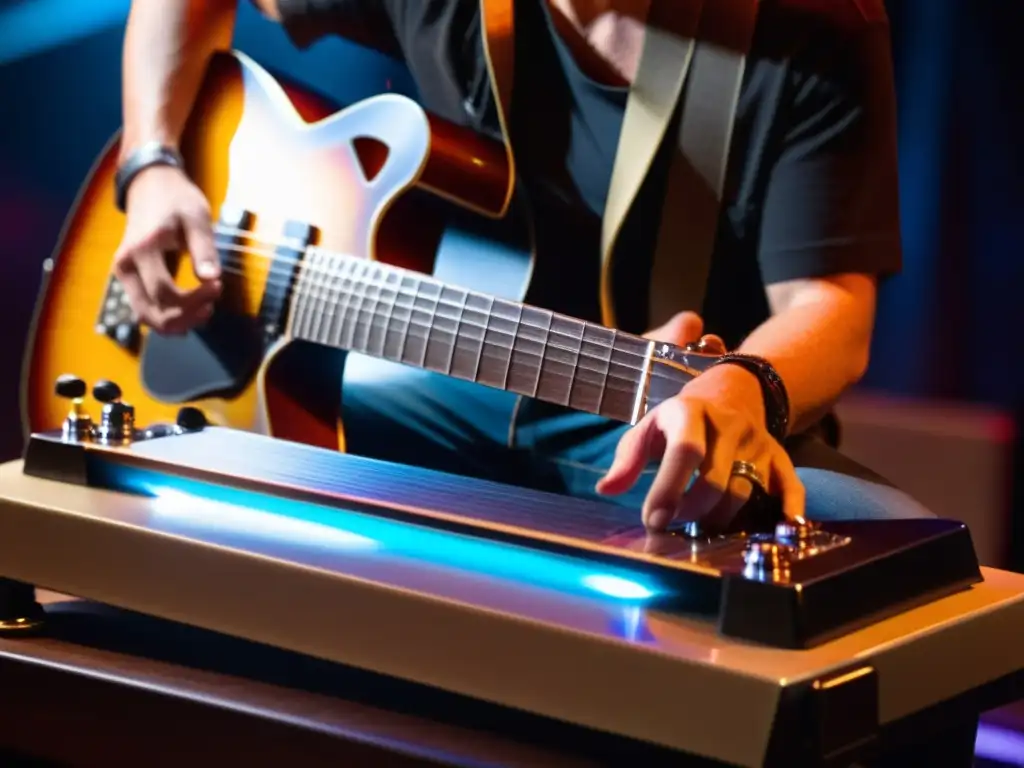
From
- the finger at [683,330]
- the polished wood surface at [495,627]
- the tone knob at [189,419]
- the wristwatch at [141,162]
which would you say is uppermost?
the wristwatch at [141,162]

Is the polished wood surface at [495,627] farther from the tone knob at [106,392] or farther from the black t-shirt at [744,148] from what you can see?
the black t-shirt at [744,148]

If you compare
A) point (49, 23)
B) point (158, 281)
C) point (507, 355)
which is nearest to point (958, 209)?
point (507, 355)

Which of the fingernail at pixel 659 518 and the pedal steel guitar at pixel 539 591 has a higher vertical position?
the fingernail at pixel 659 518

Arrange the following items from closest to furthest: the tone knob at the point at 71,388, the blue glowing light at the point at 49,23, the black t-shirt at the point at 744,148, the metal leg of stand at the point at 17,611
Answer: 1. the metal leg of stand at the point at 17,611
2. the tone knob at the point at 71,388
3. the black t-shirt at the point at 744,148
4. the blue glowing light at the point at 49,23

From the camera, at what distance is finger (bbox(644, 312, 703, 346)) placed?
87 cm

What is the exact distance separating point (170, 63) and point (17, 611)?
66cm

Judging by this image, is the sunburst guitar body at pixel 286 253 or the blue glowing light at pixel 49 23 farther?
the blue glowing light at pixel 49 23

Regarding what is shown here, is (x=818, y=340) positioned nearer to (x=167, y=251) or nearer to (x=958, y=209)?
(x=958, y=209)

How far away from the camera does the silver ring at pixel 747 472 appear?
62cm

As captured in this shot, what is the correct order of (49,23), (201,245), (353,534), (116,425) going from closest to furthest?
(353,534), (116,425), (201,245), (49,23)

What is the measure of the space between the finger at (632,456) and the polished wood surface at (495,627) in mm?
76

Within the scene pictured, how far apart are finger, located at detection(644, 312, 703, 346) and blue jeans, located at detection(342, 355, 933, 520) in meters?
0.09

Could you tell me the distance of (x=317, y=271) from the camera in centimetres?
105

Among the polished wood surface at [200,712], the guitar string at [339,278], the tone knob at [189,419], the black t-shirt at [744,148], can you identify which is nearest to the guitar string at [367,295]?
the guitar string at [339,278]
